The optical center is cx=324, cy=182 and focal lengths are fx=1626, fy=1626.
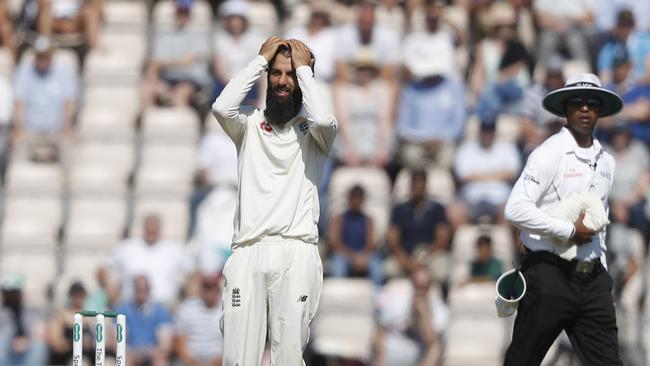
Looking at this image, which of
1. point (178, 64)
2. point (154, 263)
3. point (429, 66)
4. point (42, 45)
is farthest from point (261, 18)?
point (154, 263)

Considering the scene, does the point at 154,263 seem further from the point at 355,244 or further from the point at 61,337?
the point at 355,244

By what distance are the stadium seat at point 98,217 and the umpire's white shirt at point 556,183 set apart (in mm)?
6955

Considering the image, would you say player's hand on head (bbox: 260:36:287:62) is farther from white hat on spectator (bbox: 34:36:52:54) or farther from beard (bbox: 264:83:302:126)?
white hat on spectator (bbox: 34:36:52:54)

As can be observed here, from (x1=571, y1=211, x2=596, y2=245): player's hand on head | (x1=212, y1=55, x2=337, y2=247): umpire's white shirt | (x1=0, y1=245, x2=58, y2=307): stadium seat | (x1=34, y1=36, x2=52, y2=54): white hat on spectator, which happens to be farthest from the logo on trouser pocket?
(x1=34, y1=36, x2=52, y2=54): white hat on spectator

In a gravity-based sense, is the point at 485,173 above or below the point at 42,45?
below

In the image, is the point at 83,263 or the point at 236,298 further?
the point at 83,263

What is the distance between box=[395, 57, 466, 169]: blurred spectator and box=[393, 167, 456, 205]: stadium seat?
17 centimetres

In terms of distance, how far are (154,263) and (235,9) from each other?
312 cm

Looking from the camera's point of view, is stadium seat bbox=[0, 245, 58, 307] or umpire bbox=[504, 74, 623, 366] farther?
stadium seat bbox=[0, 245, 58, 307]

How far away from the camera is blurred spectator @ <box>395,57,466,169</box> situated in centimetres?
1541

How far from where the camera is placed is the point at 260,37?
53.9ft

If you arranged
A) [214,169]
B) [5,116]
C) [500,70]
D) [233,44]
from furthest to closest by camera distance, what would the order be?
[233,44] → [5,116] → [500,70] → [214,169]

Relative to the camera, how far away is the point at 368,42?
1611 centimetres

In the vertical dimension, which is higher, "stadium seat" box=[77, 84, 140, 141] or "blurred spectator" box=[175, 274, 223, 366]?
"stadium seat" box=[77, 84, 140, 141]
